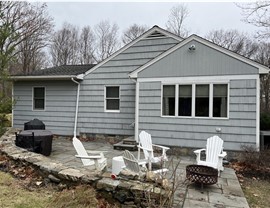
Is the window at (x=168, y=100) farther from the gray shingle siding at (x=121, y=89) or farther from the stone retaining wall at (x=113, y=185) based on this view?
the stone retaining wall at (x=113, y=185)

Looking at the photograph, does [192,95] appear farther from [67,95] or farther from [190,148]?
[67,95]

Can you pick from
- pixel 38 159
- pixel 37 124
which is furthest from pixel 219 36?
pixel 38 159

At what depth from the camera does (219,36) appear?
976 inches

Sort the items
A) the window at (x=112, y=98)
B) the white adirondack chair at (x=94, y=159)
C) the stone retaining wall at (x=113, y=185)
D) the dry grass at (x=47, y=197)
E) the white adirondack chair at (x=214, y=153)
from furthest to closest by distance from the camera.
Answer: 1. the window at (x=112, y=98)
2. the white adirondack chair at (x=214, y=153)
3. the white adirondack chair at (x=94, y=159)
4. the dry grass at (x=47, y=197)
5. the stone retaining wall at (x=113, y=185)

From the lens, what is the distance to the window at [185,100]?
8.03 m

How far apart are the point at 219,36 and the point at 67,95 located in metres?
19.4

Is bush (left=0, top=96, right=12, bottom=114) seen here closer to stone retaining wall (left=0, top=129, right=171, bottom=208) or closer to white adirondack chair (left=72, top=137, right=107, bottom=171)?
white adirondack chair (left=72, top=137, right=107, bottom=171)

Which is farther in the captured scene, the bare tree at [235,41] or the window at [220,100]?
the bare tree at [235,41]

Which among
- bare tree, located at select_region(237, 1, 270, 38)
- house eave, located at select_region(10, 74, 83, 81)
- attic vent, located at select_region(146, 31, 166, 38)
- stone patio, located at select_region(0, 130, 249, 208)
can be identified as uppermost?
bare tree, located at select_region(237, 1, 270, 38)

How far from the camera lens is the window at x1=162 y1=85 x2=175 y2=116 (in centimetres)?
829

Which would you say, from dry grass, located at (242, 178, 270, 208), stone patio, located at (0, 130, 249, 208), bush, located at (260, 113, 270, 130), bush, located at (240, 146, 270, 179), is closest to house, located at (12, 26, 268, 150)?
bush, located at (240, 146, 270, 179)

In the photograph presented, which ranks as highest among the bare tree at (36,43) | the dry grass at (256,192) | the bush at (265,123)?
the bare tree at (36,43)

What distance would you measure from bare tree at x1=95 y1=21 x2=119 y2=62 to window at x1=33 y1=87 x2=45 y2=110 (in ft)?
54.6

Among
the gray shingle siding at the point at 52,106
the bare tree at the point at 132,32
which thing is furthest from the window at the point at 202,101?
the bare tree at the point at 132,32
